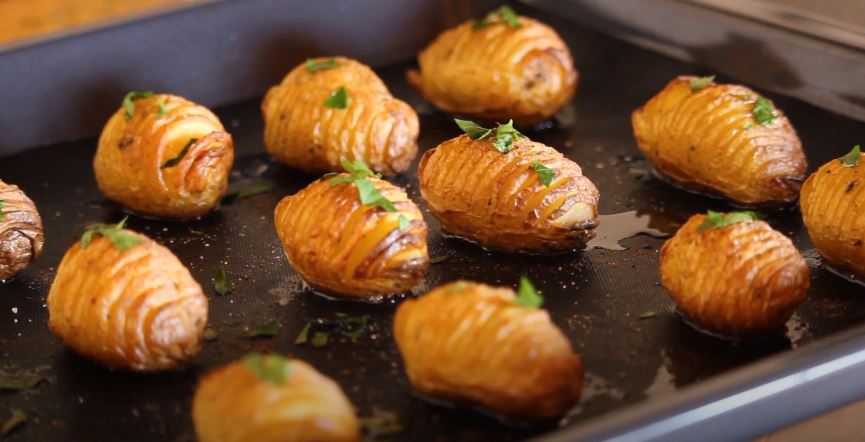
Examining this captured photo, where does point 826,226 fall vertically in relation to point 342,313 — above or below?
above

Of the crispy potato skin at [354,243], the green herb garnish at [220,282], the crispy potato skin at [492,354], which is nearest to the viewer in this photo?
the crispy potato skin at [492,354]

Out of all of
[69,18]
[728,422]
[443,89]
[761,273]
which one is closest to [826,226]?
[761,273]

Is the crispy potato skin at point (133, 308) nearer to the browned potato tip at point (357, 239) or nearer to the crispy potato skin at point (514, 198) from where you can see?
the browned potato tip at point (357, 239)

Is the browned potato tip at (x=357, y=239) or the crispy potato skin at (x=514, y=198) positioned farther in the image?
the crispy potato skin at (x=514, y=198)

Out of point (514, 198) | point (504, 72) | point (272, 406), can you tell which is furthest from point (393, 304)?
point (504, 72)

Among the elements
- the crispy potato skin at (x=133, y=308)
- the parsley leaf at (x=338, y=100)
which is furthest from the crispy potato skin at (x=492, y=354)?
the parsley leaf at (x=338, y=100)

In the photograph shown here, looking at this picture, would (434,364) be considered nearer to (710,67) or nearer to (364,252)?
(364,252)

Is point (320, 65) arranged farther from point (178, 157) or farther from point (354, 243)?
point (354, 243)
